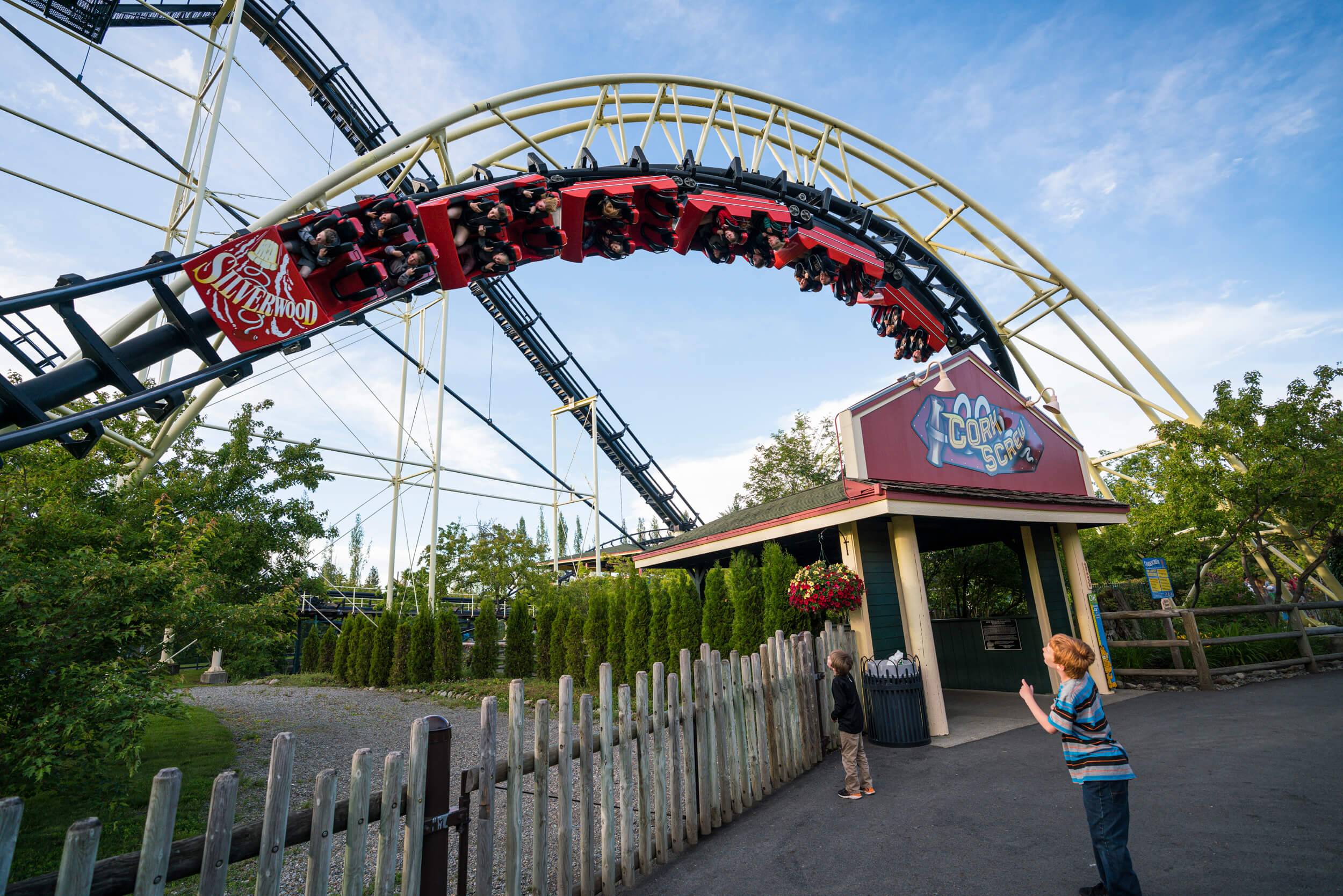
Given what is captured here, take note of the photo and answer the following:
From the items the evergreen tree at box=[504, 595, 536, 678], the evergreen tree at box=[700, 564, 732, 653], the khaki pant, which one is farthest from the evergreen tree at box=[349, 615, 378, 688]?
the khaki pant

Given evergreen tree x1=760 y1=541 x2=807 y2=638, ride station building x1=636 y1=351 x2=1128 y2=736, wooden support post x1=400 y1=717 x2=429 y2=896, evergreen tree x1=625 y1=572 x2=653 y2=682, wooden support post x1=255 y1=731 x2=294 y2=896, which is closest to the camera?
wooden support post x1=255 y1=731 x2=294 y2=896

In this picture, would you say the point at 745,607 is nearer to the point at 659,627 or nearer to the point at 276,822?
the point at 659,627

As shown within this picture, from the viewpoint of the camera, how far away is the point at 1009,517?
9203mm

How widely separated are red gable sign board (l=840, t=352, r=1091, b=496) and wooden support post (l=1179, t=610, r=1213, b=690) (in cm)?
259

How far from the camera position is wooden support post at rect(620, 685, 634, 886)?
3.91 meters

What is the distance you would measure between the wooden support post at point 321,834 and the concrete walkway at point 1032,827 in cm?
220

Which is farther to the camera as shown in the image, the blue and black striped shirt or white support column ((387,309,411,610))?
white support column ((387,309,411,610))

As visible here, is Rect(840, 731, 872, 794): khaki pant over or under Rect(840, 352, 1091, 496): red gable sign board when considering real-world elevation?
under

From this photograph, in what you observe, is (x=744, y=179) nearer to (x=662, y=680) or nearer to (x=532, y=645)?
(x=662, y=680)

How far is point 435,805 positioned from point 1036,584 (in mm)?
10895

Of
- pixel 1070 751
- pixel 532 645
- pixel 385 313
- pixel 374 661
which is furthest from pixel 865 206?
pixel 374 661

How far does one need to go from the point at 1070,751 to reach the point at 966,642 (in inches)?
378

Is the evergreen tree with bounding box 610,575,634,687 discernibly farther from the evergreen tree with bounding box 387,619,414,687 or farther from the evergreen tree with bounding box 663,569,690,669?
the evergreen tree with bounding box 387,619,414,687

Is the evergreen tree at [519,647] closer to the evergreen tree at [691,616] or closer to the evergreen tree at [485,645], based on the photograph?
the evergreen tree at [485,645]
